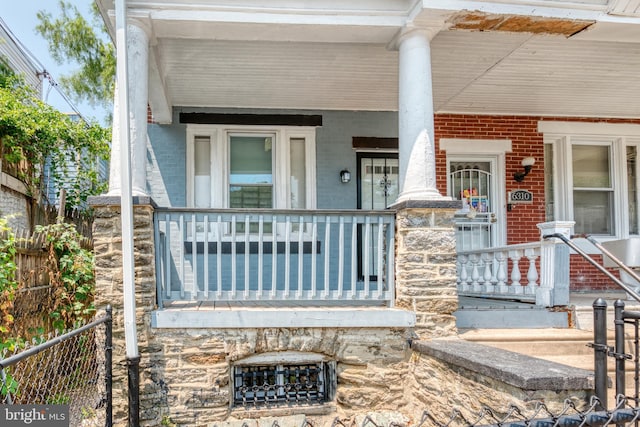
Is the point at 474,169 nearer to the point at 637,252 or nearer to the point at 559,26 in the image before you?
the point at 637,252

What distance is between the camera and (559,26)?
168 inches

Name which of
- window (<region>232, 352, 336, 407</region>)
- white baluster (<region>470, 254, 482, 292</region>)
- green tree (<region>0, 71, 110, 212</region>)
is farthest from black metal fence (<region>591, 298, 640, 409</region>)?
green tree (<region>0, 71, 110, 212</region>)

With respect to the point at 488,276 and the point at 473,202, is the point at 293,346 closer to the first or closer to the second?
the point at 488,276

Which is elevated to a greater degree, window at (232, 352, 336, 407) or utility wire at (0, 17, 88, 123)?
utility wire at (0, 17, 88, 123)

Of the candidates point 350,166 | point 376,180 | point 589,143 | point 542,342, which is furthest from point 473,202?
point 542,342

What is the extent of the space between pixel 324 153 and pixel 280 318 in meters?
3.20

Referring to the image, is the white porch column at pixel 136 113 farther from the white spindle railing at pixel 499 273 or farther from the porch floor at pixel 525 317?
the white spindle railing at pixel 499 273

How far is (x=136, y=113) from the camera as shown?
13.3 feet

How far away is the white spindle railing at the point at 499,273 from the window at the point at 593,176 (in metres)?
1.86

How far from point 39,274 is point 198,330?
2455 mm

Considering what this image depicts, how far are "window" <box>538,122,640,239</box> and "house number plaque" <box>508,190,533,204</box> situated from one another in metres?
0.41

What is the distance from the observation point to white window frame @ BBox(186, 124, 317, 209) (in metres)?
6.57

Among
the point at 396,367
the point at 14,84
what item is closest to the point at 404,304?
the point at 396,367

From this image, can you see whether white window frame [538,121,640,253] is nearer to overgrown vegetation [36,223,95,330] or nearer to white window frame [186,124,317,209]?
white window frame [186,124,317,209]
